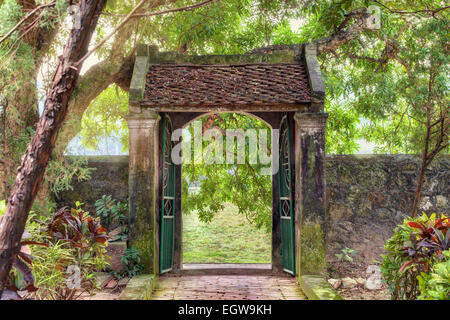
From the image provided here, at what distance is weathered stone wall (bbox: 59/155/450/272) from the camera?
25.1 feet

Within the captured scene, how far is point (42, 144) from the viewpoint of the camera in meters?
3.43

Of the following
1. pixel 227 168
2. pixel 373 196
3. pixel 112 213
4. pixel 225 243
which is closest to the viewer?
pixel 112 213

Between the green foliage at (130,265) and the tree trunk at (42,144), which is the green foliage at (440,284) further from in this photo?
the green foliage at (130,265)

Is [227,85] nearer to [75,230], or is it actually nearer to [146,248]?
[146,248]

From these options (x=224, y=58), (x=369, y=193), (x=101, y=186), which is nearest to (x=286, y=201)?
(x=369, y=193)

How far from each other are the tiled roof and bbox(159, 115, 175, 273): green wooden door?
650 millimetres

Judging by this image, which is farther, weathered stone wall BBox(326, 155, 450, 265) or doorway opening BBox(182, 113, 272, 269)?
doorway opening BBox(182, 113, 272, 269)

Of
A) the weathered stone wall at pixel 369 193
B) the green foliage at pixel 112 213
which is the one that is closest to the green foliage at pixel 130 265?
the green foliage at pixel 112 213

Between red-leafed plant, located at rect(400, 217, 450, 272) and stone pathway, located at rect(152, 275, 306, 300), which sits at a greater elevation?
red-leafed plant, located at rect(400, 217, 450, 272)

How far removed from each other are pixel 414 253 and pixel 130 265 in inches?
153

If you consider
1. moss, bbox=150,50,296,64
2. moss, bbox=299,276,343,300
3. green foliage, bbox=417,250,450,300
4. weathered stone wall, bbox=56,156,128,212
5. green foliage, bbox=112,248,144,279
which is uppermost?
moss, bbox=150,50,296,64

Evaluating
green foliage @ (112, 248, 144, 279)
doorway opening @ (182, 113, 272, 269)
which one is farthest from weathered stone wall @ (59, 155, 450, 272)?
doorway opening @ (182, 113, 272, 269)

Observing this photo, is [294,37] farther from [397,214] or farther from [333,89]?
[397,214]

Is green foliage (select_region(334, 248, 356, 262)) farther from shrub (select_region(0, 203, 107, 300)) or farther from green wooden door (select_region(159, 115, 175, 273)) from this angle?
shrub (select_region(0, 203, 107, 300))
